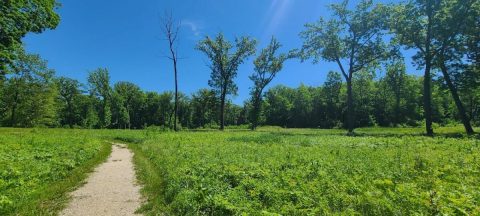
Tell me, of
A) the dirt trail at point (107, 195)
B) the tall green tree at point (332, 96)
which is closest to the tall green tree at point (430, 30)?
the dirt trail at point (107, 195)

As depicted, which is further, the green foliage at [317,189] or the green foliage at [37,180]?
the green foliage at [37,180]

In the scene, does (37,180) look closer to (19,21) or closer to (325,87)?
(19,21)

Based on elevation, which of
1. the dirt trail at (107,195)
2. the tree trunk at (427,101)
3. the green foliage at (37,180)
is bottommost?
the dirt trail at (107,195)

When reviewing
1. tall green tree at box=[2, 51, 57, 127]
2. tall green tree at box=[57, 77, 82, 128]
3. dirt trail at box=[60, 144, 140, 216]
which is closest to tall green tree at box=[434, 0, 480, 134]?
dirt trail at box=[60, 144, 140, 216]

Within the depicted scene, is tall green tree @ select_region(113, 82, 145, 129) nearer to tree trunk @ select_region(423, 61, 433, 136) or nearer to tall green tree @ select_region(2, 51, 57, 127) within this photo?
tall green tree @ select_region(2, 51, 57, 127)

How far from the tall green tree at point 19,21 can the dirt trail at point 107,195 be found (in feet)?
65.9

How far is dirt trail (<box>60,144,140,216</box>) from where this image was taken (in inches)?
324

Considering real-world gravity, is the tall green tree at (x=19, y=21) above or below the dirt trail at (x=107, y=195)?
above

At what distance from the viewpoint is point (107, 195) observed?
978cm

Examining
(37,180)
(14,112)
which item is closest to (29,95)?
(14,112)

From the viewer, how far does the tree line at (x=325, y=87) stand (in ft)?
107

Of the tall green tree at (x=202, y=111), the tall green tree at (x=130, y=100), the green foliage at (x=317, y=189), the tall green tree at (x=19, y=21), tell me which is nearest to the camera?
the green foliage at (x=317, y=189)

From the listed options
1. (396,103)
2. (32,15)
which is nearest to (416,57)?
(32,15)

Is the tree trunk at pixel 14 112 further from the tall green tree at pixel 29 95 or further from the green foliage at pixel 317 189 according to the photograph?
the green foliage at pixel 317 189
